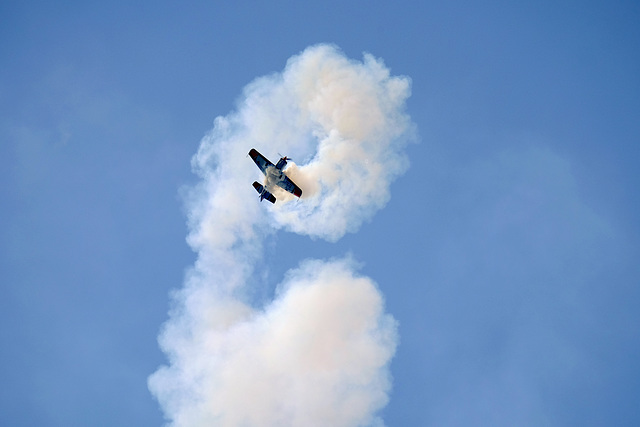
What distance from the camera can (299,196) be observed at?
83.4 metres

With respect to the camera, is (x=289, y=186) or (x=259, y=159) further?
(x=289, y=186)

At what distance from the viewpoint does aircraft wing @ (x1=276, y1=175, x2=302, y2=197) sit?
82188 millimetres

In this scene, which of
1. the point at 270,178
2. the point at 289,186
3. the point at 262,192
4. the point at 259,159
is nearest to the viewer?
the point at 259,159

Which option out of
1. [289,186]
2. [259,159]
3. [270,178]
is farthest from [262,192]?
[259,159]

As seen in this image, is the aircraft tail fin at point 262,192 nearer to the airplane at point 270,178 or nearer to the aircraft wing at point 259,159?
the airplane at point 270,178

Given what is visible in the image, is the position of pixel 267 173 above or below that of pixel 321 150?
below

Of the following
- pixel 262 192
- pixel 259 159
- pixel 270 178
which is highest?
pixel 259 159

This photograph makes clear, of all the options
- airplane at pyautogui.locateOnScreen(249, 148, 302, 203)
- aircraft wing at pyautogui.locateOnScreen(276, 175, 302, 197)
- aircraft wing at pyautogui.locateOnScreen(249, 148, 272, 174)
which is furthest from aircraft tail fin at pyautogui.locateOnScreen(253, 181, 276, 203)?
aircraft wing at pyautogui.locateOnScreen(249, 148, 272, 174)

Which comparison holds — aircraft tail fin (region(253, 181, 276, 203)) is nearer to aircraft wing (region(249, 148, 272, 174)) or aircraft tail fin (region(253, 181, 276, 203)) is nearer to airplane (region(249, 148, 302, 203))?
airplane (region(249, 148, 302, 203))

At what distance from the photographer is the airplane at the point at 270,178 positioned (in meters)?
81.3

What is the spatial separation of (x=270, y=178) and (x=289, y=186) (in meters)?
3.05

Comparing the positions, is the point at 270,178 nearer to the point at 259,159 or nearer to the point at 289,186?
the point at 289,186

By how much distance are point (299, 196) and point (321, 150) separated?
7.77 m

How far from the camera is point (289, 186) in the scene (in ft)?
271
